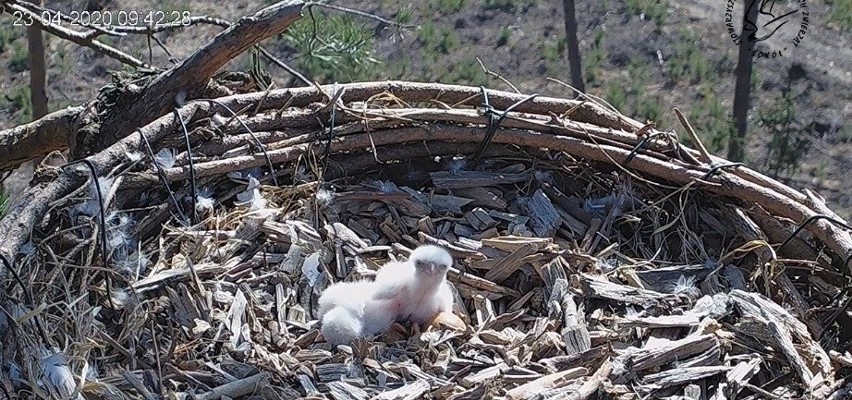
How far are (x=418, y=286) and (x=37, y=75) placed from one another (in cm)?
240

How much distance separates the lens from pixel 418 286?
3018 millimetres

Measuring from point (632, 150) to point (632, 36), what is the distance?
5.22m

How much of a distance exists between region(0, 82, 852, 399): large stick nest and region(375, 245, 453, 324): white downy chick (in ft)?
0.21

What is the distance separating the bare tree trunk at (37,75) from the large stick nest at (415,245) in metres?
1.56

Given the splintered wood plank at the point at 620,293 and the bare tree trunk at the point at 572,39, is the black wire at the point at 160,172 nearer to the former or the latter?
the splintered wood plank at the point at 620,293

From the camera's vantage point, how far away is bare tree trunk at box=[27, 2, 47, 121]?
4535mm

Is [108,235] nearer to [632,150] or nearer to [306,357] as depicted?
[306,357]

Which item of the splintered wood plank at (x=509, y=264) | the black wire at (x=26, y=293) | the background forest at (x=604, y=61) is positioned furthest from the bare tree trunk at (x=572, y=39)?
the black wire at (x=26, y=293)

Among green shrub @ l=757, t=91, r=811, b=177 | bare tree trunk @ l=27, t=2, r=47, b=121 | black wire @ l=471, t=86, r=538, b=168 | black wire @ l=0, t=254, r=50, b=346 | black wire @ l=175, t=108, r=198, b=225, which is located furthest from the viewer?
green shrub @ l=757, t=91, r=811, b=177

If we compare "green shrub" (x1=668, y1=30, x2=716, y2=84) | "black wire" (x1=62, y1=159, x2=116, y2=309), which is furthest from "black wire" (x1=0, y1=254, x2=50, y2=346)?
"green shrub" (x1=668, y1=30, x2=716, y2=84)

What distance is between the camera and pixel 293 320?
3115 mm

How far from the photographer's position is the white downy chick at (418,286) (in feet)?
9.91

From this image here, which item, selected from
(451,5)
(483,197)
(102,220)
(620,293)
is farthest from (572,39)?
(102,220)

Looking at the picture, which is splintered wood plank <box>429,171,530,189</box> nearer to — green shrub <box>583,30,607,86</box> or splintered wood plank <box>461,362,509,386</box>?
splintered wood plank <box>461,362,509,386</box>
